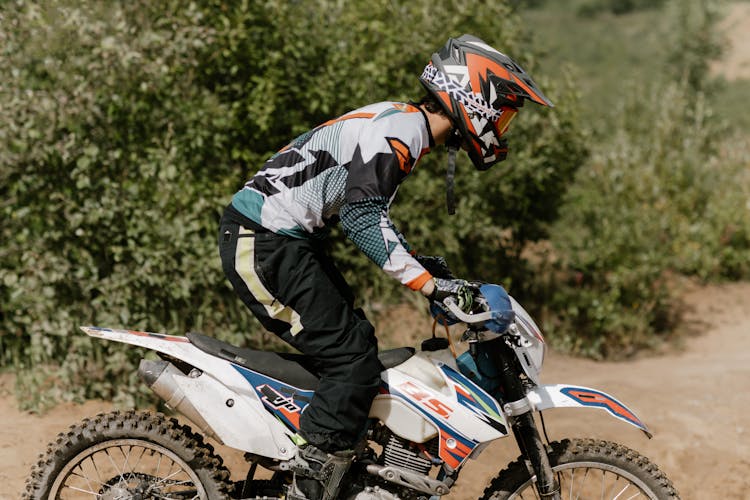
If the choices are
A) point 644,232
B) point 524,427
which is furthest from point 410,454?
point 644,232

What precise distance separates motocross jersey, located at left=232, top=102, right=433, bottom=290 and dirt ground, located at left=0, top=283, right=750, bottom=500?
6.81 ft

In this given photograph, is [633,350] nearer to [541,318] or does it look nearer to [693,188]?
[541,318]

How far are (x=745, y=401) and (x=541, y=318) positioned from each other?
276 centimetres

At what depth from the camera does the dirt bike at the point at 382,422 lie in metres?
3.27

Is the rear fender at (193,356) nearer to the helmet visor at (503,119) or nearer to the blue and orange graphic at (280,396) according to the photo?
the blue and orange graphic at (280,396)

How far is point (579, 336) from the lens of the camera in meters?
8.70

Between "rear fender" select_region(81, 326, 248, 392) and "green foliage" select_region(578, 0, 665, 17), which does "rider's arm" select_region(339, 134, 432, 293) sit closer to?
"rear fender" select_region(81, 326, 248, 392)

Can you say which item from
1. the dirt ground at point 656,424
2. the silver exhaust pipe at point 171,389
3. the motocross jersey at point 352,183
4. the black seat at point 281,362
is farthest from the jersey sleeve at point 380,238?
the dirt ground at point 656,424

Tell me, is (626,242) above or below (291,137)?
below

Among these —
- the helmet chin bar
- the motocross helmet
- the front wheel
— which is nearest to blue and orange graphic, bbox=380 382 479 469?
the front wheel

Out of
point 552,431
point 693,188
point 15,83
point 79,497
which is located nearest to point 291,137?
point 15,83

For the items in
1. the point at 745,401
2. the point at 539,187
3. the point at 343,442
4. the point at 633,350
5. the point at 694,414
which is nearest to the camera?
the point at 343,442

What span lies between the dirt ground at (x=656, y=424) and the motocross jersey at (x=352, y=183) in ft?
6.81

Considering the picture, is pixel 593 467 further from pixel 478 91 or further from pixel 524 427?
pixel 478 91
